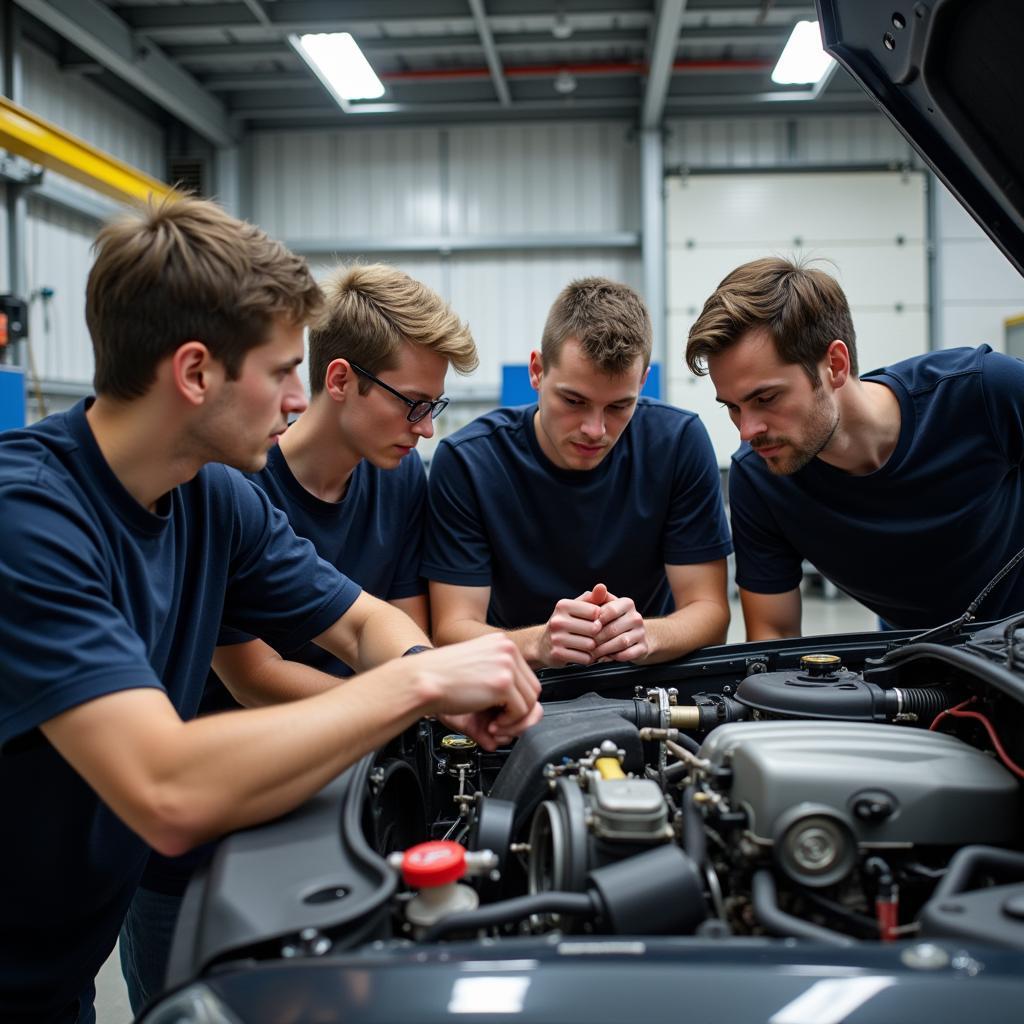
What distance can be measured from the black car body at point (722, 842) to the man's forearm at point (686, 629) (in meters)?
0.06

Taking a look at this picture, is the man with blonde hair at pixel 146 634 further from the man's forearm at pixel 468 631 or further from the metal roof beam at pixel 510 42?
the metal roof beam at pixel 510 42

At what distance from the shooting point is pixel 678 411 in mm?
2541

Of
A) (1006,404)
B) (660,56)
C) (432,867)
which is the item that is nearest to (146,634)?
(432,867)

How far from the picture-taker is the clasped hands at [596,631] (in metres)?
1.80

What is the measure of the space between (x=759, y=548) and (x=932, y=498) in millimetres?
477

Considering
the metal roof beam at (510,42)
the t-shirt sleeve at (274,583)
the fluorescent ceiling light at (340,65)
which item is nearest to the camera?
the t-shirt sleeve at (274,583)

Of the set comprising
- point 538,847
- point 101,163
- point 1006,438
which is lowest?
point 538,847

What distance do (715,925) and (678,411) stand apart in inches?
69.8

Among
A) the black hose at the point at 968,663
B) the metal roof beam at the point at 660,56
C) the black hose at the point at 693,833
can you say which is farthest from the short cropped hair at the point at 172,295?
the metal roof beam at the point at 660,56

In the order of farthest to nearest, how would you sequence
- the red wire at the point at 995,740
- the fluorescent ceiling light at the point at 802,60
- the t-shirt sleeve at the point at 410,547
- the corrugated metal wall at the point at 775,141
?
the corrugated metal wall at the point at 775,141 → the fluorescent ceiling light at the point at 802,60 → the t-shirt sleeve at the point at 410,547 → the red wire at the point at 995,740

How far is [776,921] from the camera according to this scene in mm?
977

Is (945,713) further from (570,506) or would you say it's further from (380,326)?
(380,326)

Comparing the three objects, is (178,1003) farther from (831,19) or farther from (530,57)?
(530,57)

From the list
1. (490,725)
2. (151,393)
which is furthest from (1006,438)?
(151,393)
